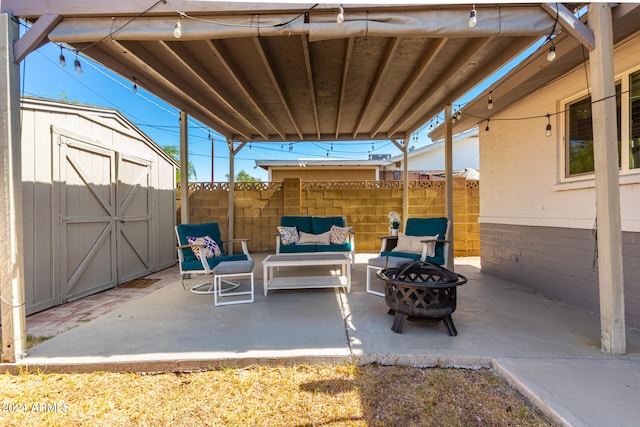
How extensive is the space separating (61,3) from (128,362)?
295 cm

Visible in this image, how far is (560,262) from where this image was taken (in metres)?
3.59

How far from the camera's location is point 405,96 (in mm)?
4457

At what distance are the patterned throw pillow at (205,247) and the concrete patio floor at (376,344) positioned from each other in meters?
0.70

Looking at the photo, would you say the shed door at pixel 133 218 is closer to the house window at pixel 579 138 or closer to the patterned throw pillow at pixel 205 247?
the patterned throw pillow at pixel 205 247

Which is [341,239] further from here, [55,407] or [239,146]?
[55,407]

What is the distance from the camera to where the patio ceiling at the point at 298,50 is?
2.42 m

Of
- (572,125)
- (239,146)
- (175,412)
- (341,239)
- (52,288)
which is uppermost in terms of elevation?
(239,146)

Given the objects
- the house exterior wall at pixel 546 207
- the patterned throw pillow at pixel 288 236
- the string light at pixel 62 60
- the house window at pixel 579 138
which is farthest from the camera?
the patterned throw pillow at pixel 288 236

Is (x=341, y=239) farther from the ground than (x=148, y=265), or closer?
farther from the ground

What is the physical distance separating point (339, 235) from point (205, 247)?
2433 millimetres

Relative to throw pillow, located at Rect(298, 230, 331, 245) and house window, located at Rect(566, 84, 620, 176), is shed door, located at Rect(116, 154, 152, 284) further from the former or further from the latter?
house window, located at Rect(566, 84, 620, 176)

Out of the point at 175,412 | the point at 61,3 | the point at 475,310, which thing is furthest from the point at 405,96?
the point at 175,412

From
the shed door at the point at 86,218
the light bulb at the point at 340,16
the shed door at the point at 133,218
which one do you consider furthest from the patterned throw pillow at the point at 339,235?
the light bulb at the point at 340,16

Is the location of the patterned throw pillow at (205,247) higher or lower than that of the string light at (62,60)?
lower
